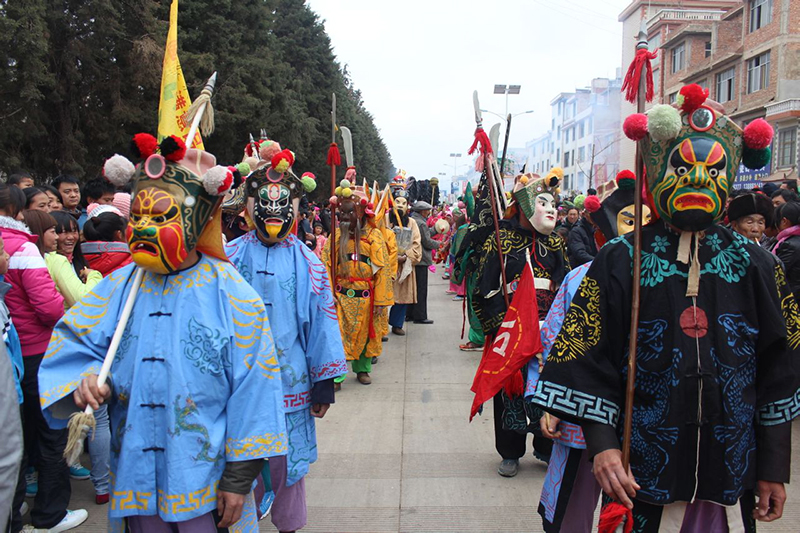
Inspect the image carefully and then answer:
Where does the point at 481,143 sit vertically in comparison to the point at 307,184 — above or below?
above

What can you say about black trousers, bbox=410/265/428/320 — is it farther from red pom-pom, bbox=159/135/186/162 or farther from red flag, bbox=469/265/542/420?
red pom-pom, bbox=159/135/186/162

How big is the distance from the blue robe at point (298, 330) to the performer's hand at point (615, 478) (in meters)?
1.67

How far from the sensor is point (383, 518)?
396 cm

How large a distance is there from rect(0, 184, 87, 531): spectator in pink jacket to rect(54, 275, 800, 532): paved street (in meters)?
0.30

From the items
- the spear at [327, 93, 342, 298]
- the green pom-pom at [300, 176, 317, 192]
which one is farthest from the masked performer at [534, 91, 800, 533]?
the spear at [327, 93, 342, 298]

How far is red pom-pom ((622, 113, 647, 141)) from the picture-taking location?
2160 mm

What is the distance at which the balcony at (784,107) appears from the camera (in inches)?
947

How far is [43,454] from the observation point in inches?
143

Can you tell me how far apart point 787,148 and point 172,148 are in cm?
2827

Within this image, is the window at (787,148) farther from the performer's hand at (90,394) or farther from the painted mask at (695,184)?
the performer's hand at (90,394)

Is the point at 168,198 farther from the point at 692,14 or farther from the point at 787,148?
the point at 692,14

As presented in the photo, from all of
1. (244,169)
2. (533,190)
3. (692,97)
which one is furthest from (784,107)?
(692,97)

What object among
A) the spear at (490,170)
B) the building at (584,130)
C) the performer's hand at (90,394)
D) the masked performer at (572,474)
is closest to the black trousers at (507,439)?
the spear at (490,170)

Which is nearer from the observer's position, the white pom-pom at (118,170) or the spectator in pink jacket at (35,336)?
the white pom-pom at (118,170)
